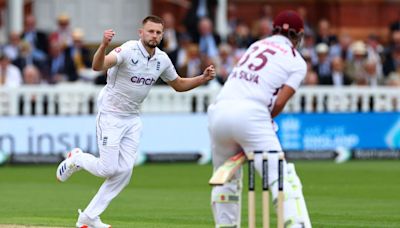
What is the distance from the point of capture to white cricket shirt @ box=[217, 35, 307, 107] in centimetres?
1052

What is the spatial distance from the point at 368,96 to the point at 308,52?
2052mm

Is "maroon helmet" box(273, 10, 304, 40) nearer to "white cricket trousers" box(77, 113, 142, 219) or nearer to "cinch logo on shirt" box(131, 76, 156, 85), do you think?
"cinch logo on shirt" box(131, 76, 156, 85)

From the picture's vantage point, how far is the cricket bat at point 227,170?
32.9 ft

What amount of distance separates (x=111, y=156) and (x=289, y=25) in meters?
2.79

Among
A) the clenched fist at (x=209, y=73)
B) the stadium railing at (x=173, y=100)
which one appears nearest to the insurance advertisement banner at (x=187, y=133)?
the stadium railing at (x=173, y=100)

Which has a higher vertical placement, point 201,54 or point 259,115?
point 259,115

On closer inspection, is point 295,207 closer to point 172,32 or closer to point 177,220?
point 177,220

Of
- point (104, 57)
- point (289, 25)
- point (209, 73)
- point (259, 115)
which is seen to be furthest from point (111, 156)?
point (289, 25)

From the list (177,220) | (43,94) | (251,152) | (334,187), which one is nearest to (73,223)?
(177,220)

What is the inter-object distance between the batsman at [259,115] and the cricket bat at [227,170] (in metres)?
0.03

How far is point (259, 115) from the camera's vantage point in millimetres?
10453

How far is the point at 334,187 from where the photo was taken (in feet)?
61.1

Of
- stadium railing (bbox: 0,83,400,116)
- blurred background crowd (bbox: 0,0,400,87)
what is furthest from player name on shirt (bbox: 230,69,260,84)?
blurred background crowd (bbox: 0,0,400,87)

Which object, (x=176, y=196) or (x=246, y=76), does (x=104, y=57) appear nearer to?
(x=246, y=76)
